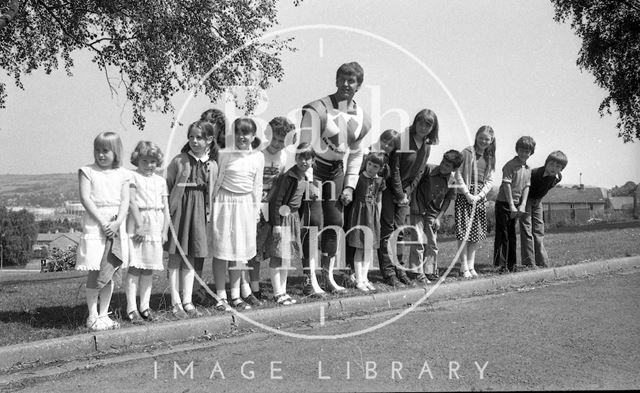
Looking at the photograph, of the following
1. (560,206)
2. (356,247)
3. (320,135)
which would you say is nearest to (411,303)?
(356,247)

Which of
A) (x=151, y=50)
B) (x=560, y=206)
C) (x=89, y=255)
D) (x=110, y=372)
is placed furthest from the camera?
(x=560, y=206)

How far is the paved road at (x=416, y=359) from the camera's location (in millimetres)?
3887

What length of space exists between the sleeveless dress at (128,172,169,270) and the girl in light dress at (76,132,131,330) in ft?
0.49

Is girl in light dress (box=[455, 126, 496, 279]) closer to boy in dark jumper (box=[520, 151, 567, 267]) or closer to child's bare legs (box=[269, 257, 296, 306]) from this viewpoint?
boy in dark jumper (box=[520, 151, 567, 267])

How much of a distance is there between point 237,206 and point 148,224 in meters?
0.91

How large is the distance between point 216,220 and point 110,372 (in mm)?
2171

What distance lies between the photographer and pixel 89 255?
545cm

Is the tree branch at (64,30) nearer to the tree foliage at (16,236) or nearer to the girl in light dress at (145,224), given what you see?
the girl in light dress at (145,224)

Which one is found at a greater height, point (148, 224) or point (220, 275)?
point (148, 224)

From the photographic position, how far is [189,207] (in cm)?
619

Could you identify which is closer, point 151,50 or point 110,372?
point 110,372

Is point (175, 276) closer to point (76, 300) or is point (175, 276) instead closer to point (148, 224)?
point (148, 224)

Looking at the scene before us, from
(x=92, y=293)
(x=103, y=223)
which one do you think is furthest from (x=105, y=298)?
(x=103, y=223)

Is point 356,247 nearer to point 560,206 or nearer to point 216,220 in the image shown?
point 216,220
